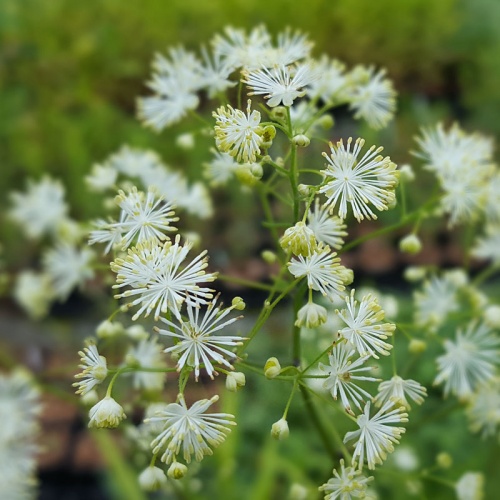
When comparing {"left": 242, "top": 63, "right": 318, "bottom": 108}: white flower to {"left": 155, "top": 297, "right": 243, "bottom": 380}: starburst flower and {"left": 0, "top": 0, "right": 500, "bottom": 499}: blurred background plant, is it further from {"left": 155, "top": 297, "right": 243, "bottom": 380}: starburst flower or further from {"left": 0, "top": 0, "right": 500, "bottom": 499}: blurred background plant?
{"left": 0, "top": 0, "right": 500, "bottom": 499}: blurred background plant

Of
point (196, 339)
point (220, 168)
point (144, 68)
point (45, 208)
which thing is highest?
point (144, 68)

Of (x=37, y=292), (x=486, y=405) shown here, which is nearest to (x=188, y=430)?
(x=486, y=405)

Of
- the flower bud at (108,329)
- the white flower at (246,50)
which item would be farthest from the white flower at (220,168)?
the flower bud at (108,329)

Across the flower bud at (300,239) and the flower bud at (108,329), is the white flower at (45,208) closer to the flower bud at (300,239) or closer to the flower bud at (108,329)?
the flower bud at (108,329)

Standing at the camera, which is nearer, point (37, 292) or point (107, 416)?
point (107, 416)

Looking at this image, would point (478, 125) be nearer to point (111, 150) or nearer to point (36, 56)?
point (111, 150)

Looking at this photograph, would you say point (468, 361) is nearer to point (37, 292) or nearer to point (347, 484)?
point (347, 484)
